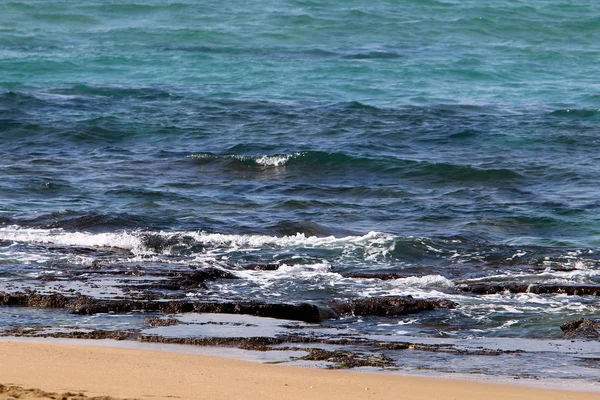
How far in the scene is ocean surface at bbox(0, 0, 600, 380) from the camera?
397 inches

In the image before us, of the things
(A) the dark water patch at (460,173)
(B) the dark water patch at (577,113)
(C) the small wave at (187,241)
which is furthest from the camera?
(B) the dark water patch at (577,113)

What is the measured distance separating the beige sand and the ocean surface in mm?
1101

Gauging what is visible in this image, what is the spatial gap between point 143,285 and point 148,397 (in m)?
3.76

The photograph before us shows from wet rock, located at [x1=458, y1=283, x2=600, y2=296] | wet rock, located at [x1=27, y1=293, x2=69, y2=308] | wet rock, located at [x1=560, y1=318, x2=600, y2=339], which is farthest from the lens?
wet rock, located at [x1=458, y1=283, x2=600, y2=296]

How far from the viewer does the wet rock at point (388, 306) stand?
9008 mm

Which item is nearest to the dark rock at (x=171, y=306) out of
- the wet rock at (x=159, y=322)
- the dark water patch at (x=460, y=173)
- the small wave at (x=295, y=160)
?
the wet rock at (x=159, y=322)

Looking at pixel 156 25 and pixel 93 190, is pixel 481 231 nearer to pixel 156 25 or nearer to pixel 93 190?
pixel 93 190

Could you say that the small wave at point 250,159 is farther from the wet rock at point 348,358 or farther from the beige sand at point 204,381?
the beige sand at point 204,381

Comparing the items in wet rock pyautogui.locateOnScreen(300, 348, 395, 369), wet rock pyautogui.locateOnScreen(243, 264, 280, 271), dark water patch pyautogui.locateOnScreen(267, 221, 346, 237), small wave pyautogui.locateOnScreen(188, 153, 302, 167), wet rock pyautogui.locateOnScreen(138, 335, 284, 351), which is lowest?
small wave pyautogui.locateOnScreen(188, 153, 302, 167)

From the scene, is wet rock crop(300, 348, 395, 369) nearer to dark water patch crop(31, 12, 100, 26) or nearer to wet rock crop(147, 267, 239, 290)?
wet rock crop(147, 267, 239, 290)

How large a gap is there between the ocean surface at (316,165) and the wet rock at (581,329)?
102mm

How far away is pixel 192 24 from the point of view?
3578 centimetres

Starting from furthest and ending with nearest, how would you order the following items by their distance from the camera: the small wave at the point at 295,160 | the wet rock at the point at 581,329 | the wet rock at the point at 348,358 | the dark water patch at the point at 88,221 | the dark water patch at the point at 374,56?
the dark water patch at the point at 374,56 < the small wave at the point at 295,160 < the dark water patch at the point at 88,221 < the wet rock at the point at 581,329 < the wet rock at the point at 348,358

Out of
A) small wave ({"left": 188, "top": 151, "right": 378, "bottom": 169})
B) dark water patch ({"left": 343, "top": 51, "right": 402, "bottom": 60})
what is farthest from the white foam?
dark water patch ({"left": 343, "top": 51, "right": 402, "bottom": 60})
